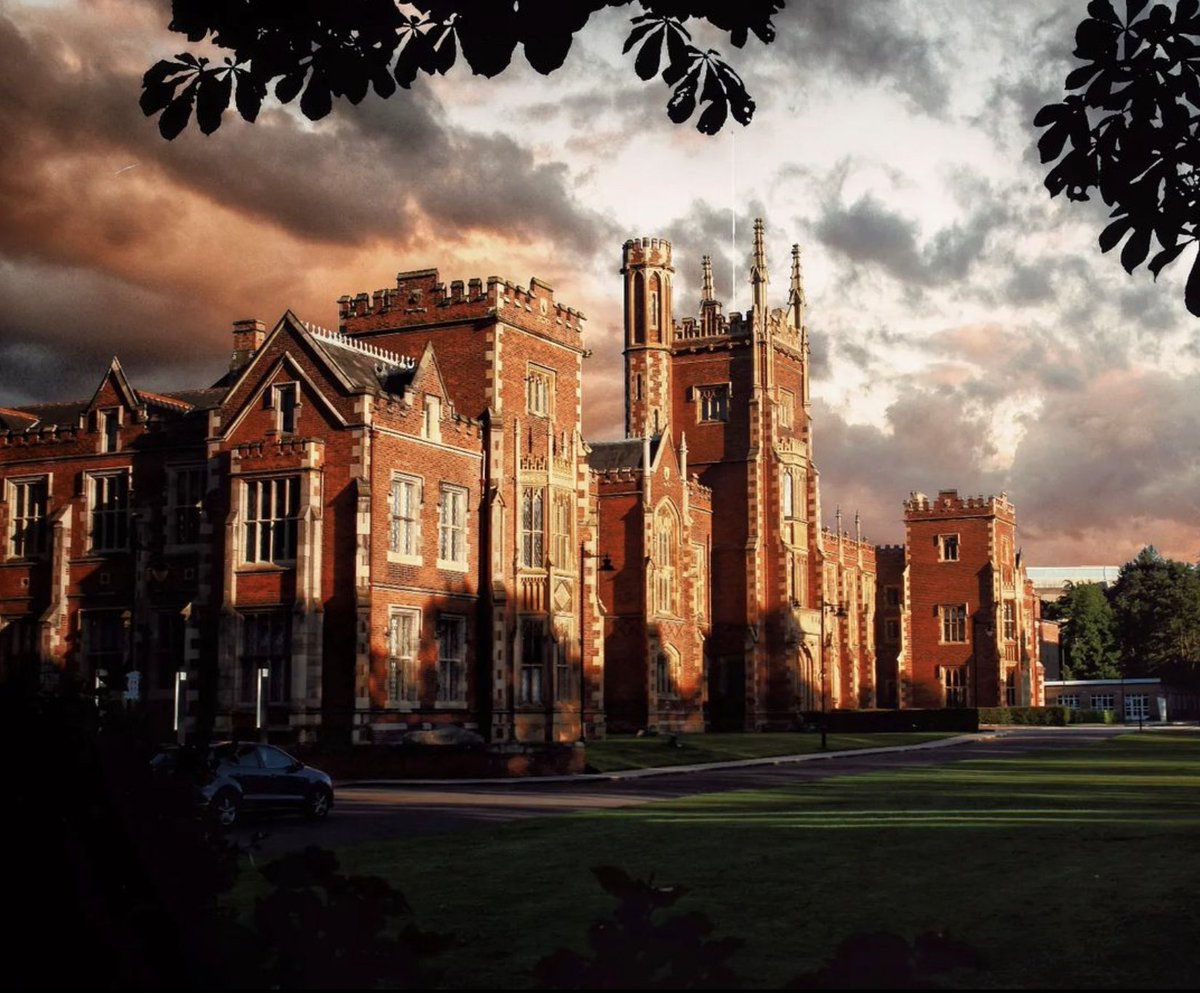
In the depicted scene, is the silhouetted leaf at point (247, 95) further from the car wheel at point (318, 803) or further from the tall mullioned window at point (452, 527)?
the tall mullioned window at point (452, 527)

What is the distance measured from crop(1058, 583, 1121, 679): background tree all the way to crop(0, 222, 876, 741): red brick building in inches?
3240

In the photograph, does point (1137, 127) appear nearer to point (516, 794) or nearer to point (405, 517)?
point (516, 794)

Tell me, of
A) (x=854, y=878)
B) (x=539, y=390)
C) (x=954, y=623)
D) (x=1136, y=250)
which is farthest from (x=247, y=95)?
(x=954, y=623)

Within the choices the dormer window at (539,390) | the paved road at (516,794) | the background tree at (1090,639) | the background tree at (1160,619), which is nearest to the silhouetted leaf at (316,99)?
the paved road at (516,794)

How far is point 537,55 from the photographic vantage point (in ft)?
23.1

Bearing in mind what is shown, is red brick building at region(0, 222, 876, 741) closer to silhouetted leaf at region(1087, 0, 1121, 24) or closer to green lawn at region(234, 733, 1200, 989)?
green lawn at region(234, 733, 1200, 989)

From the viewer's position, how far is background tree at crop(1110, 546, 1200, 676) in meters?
113

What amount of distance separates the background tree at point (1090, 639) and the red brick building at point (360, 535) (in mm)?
82303

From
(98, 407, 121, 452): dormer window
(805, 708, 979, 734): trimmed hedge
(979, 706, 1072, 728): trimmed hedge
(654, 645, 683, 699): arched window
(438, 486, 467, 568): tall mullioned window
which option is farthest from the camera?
(979, 706, 1072, 728): trimmed hedge

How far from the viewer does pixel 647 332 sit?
70688 mm

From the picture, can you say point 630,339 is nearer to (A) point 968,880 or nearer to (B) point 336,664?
(B) point 336,664

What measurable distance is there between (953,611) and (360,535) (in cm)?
6161

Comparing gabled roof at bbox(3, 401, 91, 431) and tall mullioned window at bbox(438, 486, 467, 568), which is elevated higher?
gabled roof at bbox(3, 401, 91, 431)

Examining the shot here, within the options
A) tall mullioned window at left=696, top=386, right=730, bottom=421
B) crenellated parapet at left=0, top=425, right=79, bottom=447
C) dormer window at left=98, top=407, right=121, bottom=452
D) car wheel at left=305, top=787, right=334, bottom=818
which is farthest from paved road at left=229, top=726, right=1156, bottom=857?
tall mullioned window at left=696, top=386, right=730, bottom=421
